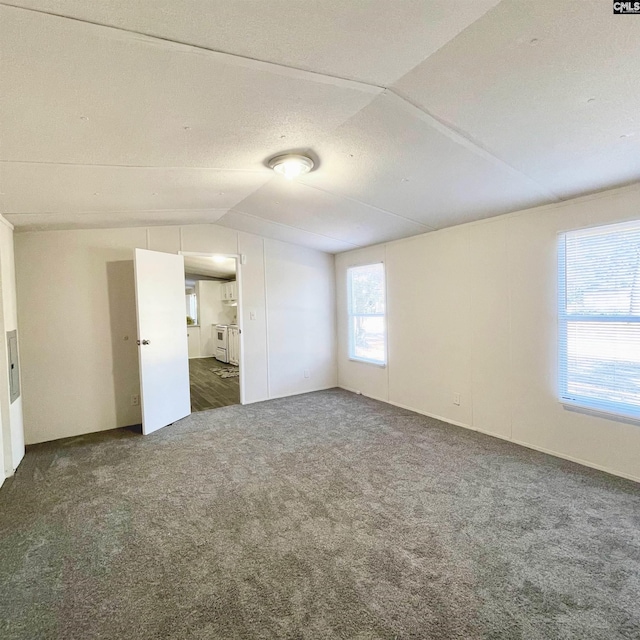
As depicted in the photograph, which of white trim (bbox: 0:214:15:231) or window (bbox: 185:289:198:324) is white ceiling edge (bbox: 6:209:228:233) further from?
window (bbox: 185:289:198:324)

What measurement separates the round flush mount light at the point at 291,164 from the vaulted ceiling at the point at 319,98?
0.26 ft

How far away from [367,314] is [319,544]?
3.65 m

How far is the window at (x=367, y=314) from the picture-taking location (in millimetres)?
5129

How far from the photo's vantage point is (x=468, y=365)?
3.93m

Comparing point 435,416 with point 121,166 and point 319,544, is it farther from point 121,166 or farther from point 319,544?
point 121,166

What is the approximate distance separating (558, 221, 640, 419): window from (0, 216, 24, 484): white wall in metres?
4.76

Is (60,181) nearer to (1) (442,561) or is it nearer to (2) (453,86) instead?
(2) (453,86)

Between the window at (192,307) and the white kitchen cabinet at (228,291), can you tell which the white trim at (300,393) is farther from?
the window at (192,307)

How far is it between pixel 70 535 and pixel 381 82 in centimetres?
309

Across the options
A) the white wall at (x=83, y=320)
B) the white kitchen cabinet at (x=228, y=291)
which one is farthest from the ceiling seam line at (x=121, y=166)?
the white kitchen cabinet at (x=228, y=291)

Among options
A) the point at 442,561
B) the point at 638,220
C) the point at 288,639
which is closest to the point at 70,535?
the point at 288,639

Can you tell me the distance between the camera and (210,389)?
19.9 ft

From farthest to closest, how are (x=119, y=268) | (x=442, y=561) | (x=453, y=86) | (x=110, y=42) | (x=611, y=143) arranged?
(x=119, y=268), (x=611, y=143), (x=442, y=561), (x=453, y=86), (x=110, y=42)

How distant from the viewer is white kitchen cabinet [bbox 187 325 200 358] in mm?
9484
